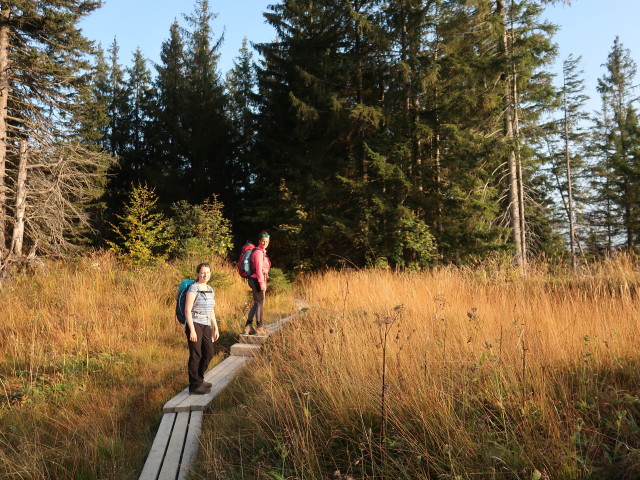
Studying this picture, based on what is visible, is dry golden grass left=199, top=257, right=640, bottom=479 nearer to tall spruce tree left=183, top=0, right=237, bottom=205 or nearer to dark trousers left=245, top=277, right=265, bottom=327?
dark trousers left=245, top=277, right=265, bottom=327

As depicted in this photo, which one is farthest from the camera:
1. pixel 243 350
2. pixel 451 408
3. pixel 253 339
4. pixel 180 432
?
pixel 253 339

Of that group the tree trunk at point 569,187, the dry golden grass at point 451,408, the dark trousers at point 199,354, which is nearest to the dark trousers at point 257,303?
the dark trousers at point 199,354

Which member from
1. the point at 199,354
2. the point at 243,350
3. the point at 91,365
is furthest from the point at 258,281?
the point at 91,365

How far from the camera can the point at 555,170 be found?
26.4 m

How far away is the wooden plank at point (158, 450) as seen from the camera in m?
3.18

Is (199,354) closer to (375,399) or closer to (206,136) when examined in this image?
(375,399)

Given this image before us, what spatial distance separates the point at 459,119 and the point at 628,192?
19.8m

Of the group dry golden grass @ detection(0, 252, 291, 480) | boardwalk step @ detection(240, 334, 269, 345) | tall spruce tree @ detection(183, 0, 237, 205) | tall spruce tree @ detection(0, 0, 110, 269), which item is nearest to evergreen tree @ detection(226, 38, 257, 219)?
tall spruce tree @ detection(183, 0, 237, 205)

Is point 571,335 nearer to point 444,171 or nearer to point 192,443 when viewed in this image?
point 192,443

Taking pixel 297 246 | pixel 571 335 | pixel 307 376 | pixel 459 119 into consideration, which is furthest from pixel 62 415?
pixel 459 119

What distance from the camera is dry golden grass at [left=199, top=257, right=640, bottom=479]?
7.47 ft

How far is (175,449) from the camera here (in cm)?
344

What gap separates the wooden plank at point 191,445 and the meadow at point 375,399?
8 cm

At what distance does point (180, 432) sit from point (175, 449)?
0.29 meters
